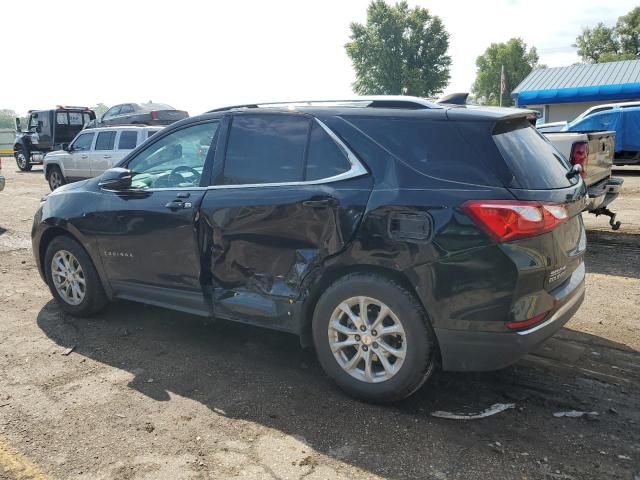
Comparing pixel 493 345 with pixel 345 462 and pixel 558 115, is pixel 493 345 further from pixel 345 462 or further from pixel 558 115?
pixel 558 115

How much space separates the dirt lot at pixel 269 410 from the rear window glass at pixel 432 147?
55.0 inches

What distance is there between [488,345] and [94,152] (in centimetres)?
1329

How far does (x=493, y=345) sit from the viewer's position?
3.06m

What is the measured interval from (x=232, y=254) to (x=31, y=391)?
1594 mm

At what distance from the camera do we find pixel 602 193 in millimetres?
7027

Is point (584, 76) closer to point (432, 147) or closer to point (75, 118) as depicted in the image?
point (75, 118)

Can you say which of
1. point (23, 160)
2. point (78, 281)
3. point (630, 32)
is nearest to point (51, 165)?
point (23, 160)

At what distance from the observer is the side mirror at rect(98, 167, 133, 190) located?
4461mm

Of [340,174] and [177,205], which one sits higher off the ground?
[340,174]

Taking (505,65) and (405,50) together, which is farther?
(505,65)

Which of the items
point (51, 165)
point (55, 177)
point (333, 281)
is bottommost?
point (333, 281)

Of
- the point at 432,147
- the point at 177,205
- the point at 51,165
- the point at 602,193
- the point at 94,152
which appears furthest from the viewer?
the point at 51,165

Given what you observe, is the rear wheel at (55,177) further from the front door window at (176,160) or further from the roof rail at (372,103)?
the roof rail at (372,103)

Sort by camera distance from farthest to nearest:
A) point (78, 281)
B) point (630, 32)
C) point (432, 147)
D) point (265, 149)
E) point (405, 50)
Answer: point (630, 32) → point (405, 50) → point (78, 281) → point (265, 149) → point (432, 147)
